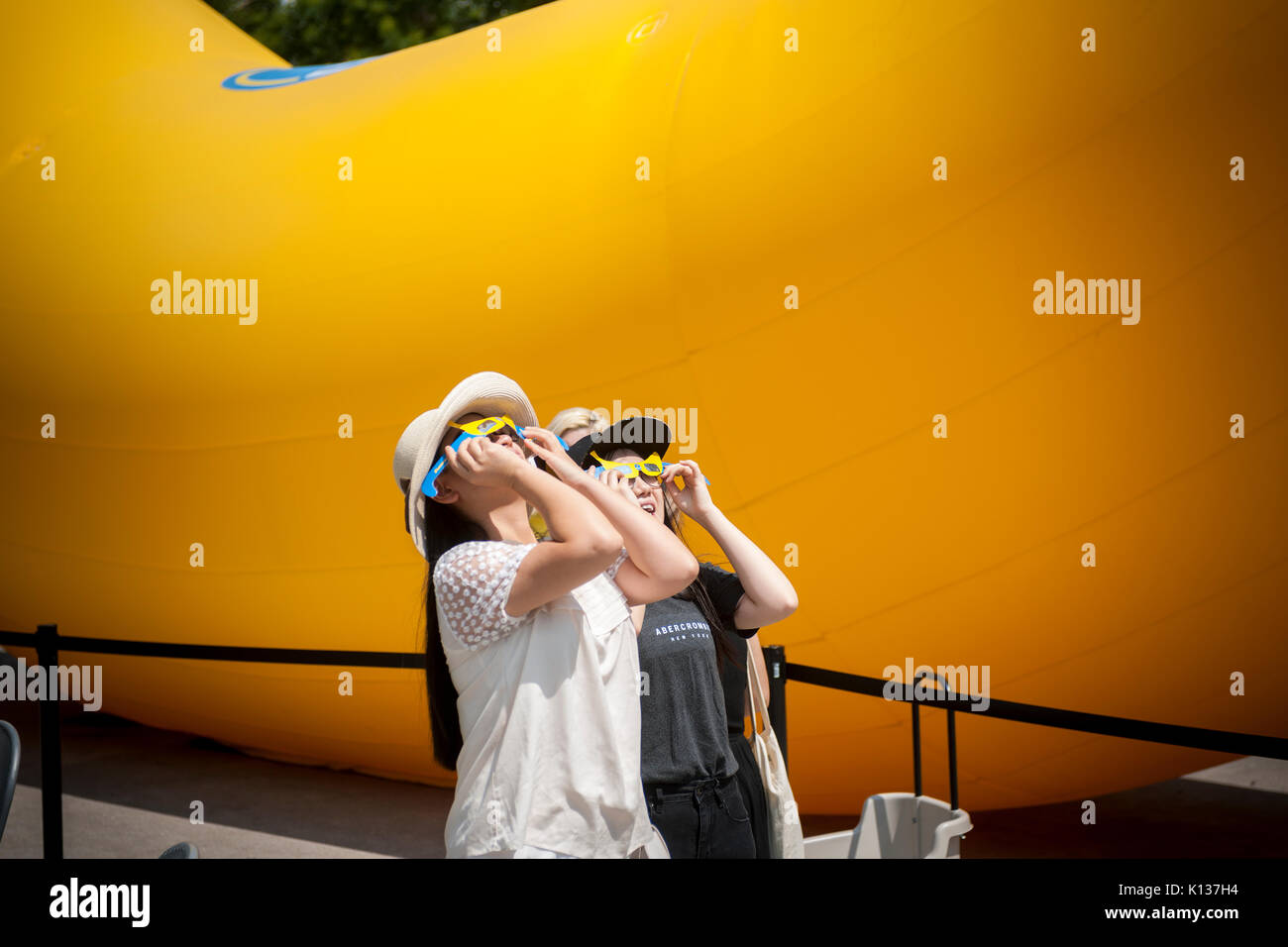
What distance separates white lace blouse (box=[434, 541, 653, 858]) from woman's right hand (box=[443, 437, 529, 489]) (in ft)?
0.36

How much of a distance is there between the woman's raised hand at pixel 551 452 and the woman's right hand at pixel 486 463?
4.9 inches

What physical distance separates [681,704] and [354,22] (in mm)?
10344

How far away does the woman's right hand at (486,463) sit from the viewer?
6.46 feet

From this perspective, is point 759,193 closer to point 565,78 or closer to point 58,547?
point 565,78

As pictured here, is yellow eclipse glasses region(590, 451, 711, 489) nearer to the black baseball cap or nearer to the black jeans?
the black baseball cap

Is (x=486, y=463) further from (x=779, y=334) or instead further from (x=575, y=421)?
(x=779, y=334)

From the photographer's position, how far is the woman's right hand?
1970 mm

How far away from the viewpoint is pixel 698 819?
2266mm

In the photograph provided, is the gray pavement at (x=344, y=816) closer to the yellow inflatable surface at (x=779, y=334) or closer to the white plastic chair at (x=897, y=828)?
the yellow inflatable surface at (x=779, y=334)

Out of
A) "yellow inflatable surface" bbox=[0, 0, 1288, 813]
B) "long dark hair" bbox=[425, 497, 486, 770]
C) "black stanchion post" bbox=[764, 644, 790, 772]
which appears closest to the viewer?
"long dark hair" bbox=[425, 497, 486, 770]

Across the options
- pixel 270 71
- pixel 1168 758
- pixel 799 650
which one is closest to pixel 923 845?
pixel 799 650

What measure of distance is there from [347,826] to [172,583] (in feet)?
3.94

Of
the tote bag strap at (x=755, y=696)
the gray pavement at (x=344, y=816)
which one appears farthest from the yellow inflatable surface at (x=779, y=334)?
A: the tote bag strap at (x=755, y=696)

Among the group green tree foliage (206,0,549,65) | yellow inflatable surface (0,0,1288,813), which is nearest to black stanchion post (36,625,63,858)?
yellow inflatable surface (0,0,1288,813)
